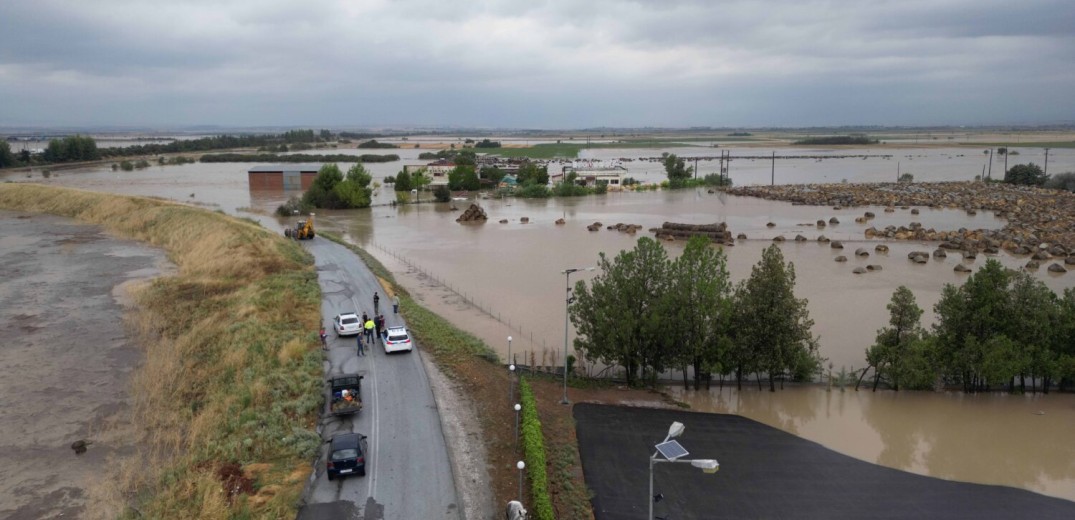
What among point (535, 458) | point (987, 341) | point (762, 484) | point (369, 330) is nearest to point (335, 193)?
point (369, 330)

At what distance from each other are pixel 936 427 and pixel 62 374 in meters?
23.9

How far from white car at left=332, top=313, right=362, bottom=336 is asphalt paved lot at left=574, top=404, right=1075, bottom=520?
7.89 m

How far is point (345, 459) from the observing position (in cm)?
1251

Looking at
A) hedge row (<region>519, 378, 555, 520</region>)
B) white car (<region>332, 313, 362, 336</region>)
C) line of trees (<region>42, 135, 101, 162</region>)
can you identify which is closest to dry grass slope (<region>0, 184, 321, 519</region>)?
white car (<region>332, 313, 362, 336</region>)

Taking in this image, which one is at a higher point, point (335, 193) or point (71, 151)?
point (71, 151)

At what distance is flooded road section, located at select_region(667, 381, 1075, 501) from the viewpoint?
15742 mm

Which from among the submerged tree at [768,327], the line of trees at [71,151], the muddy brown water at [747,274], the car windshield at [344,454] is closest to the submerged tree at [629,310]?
the muddy brown water at [747,274]

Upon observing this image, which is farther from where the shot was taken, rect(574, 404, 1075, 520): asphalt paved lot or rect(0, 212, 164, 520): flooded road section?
rect(0, 212, 164, 520): flooded road section

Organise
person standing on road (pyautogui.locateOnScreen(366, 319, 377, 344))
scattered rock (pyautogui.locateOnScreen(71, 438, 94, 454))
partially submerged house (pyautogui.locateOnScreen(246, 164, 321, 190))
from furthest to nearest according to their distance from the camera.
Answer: partially submerged house (pyautogui.locateOnScreen(246, 164, 321, 190)) < person standing on road (pyautogui.locateOnScreen(366, 319, 377, 344)) < scattered rock (pyautogui.locateOnScreen(71, 438, 94, 454))

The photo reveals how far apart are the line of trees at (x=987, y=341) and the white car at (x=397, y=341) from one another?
13124 mm

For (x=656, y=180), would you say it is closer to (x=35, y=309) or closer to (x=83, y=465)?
(x=35, y=309)

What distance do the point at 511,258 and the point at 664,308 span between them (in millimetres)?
21624

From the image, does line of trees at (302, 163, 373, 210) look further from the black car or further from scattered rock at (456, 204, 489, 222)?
the black car

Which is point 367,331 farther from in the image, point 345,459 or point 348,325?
point 345,459
